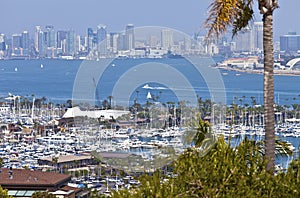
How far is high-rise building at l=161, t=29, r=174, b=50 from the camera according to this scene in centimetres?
658

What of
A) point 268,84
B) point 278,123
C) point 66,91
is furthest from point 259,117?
point 268,84

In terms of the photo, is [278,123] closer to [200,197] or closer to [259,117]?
[259,117]

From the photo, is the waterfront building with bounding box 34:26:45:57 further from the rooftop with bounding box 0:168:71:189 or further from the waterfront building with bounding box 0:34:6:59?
the rooftop with bounding box 0:168:71:189

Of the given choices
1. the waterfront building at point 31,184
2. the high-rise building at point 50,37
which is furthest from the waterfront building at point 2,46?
the waterfront building at point 31,184

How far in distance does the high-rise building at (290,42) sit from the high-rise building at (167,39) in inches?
3405

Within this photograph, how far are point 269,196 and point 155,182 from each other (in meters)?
0.75

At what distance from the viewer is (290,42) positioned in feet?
303

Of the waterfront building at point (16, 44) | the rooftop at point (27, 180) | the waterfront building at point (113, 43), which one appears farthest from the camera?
the waterfront building at point (16, 44)

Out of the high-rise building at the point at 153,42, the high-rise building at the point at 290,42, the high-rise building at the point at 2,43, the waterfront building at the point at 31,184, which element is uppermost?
the high-rise building at the point at 2,43

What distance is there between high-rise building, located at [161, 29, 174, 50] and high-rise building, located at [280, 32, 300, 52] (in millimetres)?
86488

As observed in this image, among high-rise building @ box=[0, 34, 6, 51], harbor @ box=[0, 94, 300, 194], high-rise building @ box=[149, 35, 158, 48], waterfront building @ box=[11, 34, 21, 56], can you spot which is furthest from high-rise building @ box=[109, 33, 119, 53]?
waterfront building @ box=[11, 34, 21, 56]

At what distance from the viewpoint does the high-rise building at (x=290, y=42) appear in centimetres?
9238

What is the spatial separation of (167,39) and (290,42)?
87578 millimetres

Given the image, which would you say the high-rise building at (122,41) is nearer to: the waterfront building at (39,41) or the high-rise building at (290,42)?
the high-rise building at (290,42)
